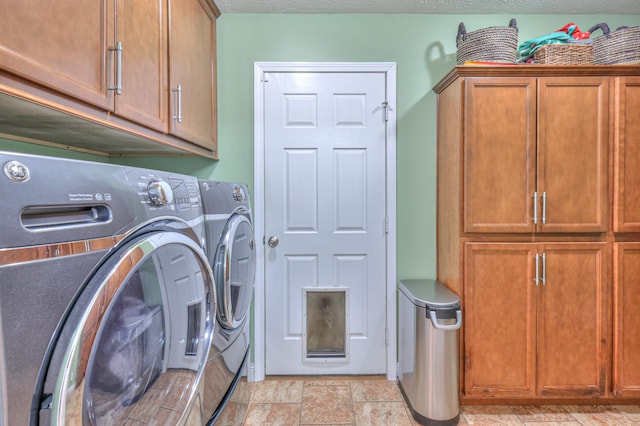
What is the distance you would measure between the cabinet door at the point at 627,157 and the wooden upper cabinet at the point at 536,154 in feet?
0.21

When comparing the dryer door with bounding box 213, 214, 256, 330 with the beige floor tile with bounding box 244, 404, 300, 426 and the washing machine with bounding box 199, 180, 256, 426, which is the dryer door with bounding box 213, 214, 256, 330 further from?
the beige floor tile with bounding box 244, 404, 300, 426

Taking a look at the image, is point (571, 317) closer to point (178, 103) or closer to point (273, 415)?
point (273, 415)

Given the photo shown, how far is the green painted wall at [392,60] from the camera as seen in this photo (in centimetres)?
230

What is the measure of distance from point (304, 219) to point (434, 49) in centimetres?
142

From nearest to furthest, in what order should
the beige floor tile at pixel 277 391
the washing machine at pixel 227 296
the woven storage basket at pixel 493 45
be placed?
the washing machine at pixel 227 296 < the woven storage basket at pixel 493 45 < the beige floor tile at pixel 277 391

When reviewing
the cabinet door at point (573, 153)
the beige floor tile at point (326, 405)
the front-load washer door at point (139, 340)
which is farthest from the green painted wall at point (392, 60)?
the front-load washer door at point (139, 340)

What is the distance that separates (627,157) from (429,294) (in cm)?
131

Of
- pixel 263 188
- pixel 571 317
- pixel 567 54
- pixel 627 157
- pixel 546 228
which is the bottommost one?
pixel 571 317

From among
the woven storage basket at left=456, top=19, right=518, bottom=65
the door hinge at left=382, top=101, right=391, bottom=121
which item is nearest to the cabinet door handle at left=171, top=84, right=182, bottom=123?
the door hinge at left=382, top=101, right=391, bottom=121

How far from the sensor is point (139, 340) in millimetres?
827

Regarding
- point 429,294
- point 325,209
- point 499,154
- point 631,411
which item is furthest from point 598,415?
point 325,209

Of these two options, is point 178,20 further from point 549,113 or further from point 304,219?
point 549,113

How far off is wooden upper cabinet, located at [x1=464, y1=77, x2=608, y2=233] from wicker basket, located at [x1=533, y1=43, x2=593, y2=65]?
12 cm

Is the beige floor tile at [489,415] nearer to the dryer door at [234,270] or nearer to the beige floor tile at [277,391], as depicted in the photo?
the beige floor tile at [277,391]
